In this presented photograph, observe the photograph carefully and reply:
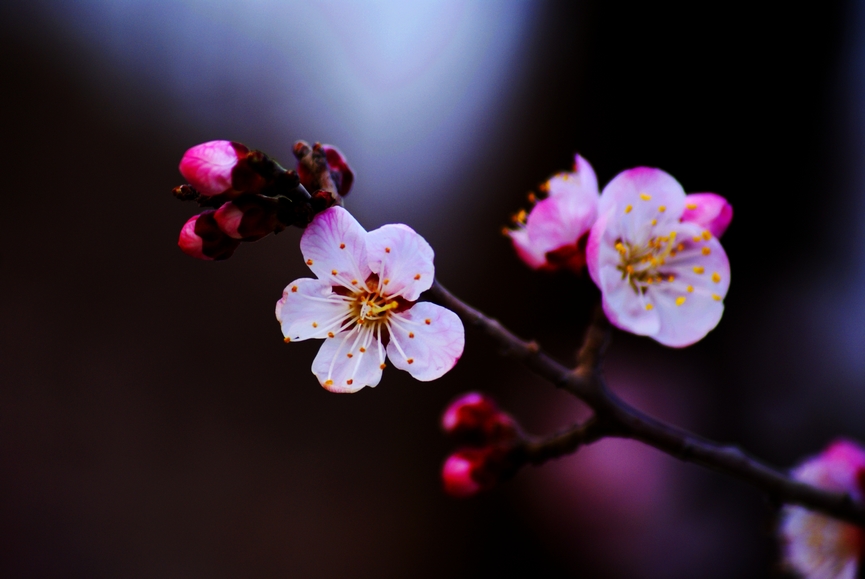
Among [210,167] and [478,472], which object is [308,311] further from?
[478,472]

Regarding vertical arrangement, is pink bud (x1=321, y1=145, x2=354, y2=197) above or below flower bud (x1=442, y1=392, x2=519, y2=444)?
above

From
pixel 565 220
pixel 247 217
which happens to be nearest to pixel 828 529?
pixel 565 220

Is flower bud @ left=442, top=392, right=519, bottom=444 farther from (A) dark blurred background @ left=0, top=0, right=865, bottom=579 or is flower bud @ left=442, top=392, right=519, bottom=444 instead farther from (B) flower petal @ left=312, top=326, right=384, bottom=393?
(A) dark blurred background @ left=0, top=0, right=865, bottom=579

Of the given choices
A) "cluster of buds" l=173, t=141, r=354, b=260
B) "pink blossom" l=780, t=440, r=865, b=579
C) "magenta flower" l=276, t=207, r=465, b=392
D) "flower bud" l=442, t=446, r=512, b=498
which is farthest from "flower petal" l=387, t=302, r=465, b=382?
"pink blossom" l=780, t=440, r=865, b=579

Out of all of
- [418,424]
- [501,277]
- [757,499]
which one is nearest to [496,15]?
[501,277]

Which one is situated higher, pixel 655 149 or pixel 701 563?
pixel 655 149

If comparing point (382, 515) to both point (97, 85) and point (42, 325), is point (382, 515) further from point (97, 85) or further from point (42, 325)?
point (97, 85)
